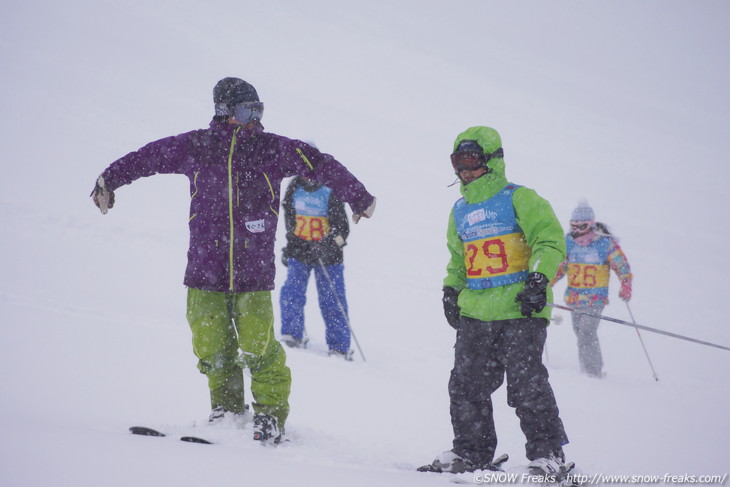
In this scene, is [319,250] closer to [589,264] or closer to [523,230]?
[589,264]

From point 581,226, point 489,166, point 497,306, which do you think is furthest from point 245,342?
point 581,226

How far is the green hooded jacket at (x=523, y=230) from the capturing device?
3094 mm

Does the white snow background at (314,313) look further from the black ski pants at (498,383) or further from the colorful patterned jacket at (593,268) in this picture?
the colorful patterned jacket at (593,268)

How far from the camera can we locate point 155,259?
35.8ft

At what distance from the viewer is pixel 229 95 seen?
10.9 ft

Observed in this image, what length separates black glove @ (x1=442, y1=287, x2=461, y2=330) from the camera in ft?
11.7

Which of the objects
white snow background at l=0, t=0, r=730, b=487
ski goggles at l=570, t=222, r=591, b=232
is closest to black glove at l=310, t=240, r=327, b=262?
white snow background at l=0, t=0, r=730, b=487

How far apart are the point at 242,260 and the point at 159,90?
40432 mm

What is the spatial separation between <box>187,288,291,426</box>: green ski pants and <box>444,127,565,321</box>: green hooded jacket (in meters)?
1.10

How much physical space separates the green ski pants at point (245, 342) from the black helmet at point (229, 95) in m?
1.01

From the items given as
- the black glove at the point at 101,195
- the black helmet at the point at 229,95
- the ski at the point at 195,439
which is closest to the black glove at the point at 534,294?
the ski at the point at 195,439

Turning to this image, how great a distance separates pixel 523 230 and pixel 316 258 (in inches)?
150

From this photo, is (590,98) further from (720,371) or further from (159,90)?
(720,371)

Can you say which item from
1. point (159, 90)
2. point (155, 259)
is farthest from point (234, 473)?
point (159, 90)
